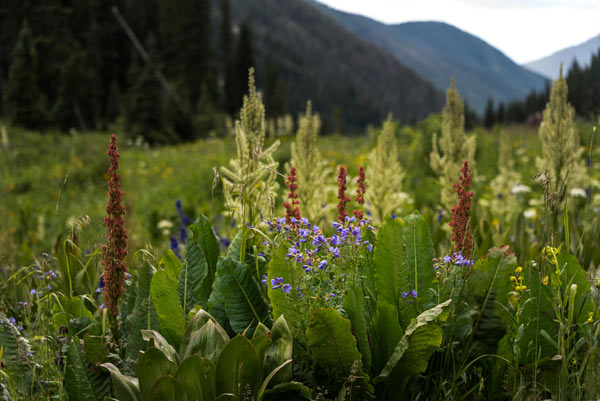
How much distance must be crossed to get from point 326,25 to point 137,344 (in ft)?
564

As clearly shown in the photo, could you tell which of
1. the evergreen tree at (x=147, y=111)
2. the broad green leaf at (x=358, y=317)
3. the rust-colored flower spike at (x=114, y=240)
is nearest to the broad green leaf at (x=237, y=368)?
the broad green leaf at (x=358, y=317)

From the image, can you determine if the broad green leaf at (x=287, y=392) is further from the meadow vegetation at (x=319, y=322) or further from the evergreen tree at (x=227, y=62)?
the evergreen tree at (x=227, y=62)

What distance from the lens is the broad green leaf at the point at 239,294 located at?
7.47 ft

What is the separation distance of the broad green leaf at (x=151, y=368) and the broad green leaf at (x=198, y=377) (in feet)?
0.22

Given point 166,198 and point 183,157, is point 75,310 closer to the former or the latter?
point 166,198

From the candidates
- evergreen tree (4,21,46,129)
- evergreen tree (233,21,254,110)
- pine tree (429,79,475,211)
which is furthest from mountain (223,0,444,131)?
pine tree (429,79,475,211)

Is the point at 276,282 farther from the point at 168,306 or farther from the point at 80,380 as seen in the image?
the point at 80,380

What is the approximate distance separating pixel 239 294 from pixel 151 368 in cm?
57

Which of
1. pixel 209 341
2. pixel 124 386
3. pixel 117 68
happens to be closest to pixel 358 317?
pixel 209 341

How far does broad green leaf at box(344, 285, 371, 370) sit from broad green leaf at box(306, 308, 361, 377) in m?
0.11

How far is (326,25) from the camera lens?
162875 millimetres

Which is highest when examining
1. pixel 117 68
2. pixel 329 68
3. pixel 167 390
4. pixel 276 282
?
pixel 329 68

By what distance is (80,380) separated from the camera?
2094mm

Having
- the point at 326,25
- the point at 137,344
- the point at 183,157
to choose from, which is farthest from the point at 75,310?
the point at 326,25
